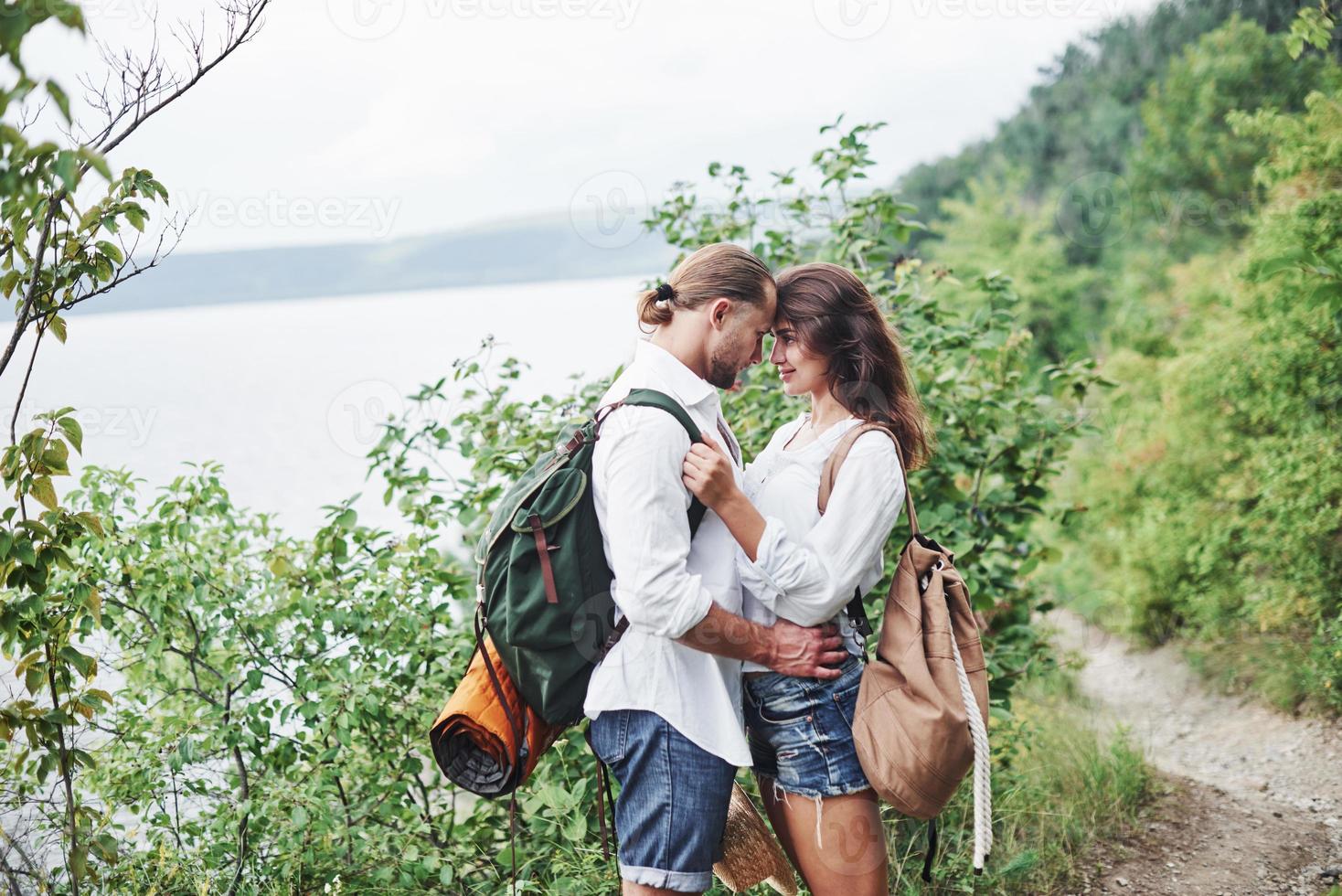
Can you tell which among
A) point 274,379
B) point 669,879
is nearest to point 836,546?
point 669,879

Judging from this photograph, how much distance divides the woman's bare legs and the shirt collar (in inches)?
34.4

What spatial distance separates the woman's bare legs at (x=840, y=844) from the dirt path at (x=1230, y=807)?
1795mm

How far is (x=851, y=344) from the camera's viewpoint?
2246mm

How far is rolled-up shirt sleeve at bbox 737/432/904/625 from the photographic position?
193 centimetres

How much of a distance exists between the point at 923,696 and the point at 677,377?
32.2 inches

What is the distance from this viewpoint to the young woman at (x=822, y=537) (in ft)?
6.41

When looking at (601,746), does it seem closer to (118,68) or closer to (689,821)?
(689,821)

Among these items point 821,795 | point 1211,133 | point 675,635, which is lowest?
point 821,795

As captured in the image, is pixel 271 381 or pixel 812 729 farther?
pixel 271 381

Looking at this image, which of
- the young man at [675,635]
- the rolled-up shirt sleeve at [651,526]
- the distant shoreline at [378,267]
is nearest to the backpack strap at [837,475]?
the young man at [675,635]

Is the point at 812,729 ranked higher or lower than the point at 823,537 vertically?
lower

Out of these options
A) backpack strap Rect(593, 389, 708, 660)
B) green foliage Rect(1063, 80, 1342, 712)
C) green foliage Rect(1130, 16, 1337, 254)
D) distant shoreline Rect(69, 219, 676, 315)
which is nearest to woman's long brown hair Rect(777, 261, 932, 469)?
backpack strap Rect(593, 389, 708, 660)

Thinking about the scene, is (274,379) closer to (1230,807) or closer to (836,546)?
(1230,807)

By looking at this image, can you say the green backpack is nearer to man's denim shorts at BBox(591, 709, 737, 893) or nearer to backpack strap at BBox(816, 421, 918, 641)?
man's denim shorts at BBox(591, 709, 737, 893)
